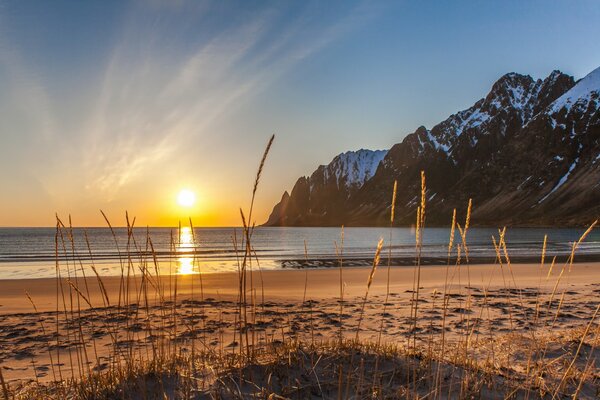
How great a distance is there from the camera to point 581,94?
180 m

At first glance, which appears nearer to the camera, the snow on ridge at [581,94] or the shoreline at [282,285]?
the shoreline at [282,285]

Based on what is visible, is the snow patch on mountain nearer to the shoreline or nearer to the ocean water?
the ocean water

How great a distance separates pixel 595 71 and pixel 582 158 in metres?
68.0

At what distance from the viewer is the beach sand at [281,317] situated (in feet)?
18.2

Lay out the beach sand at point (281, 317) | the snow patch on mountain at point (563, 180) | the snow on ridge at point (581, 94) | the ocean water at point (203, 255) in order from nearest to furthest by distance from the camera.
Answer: the ocean water at point (203, 255)
the beach sand at point (281, 317)
the snow patch on mountain at point (563, 180)
the snow on ridge at point (581, 94)

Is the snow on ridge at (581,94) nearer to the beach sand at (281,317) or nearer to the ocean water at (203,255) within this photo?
the ocean water at (203,255)

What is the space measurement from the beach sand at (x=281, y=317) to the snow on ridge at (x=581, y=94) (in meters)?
192

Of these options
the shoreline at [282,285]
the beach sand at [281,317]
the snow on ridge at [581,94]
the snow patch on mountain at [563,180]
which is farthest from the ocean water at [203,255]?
the snow on ridge at [581,94]

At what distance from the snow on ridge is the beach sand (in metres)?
192

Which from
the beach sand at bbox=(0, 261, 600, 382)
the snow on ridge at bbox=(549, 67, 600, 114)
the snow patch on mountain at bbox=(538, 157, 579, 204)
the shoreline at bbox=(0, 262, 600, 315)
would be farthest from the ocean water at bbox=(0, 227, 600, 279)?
the snow on ridge at bbox=(549, 67, 600, 114)

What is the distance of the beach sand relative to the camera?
555cm

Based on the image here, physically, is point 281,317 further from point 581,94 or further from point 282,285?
point 581,94

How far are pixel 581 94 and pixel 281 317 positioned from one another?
693ft

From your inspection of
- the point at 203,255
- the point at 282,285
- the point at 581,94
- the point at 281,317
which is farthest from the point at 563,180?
the point at 281,317
